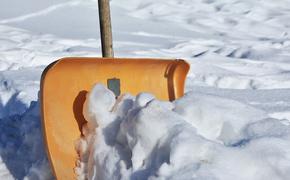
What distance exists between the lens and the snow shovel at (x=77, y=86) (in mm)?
2482

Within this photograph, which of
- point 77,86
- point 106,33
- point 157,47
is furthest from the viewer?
point 157,47

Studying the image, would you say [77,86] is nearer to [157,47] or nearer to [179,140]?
[179,140]

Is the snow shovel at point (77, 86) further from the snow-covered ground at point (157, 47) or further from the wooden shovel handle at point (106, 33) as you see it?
the wooden shovel handle at point (106, 33)

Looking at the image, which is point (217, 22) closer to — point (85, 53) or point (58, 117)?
point (85, 53)

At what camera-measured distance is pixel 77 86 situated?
2633 mm

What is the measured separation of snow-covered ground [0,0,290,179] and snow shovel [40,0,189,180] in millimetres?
150

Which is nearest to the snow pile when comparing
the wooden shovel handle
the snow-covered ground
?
the snow-covered ground

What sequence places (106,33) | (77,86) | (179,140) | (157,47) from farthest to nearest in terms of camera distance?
1. (157,47)
2. (106,33)
3. (77,86)
4. (179,140)

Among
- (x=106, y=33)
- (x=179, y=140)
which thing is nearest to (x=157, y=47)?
(x=106, y=33)

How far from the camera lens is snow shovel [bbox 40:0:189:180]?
8.14ft

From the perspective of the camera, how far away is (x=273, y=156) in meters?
1.88

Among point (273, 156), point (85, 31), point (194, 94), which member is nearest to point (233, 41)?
point (85, 31)

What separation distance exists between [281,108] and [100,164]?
2237 mm

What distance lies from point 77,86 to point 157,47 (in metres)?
4.40
